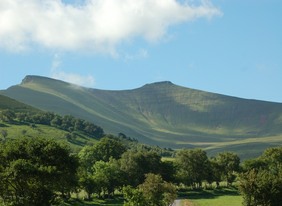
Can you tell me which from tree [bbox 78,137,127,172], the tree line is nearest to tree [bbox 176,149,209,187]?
tree [bbox 78,137,127,172]

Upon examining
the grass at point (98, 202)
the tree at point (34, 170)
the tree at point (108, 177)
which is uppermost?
the tree at point (34, 170)

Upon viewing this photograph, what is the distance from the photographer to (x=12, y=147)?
64.8 m

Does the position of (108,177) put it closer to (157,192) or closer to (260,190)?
(157,192)

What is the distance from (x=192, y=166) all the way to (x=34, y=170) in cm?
10245

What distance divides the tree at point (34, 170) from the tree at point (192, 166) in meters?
88.8

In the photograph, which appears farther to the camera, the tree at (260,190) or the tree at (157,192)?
the tree at (260,190)

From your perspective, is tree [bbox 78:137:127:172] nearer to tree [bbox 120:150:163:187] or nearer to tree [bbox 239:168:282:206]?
tree [bbox 120:150:163:187]

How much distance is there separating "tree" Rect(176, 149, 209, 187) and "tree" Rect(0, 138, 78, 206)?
88.8 meters

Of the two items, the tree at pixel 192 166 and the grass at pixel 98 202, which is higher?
the tree at pixel 192 166

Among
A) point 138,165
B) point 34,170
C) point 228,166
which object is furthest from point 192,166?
point 34,170

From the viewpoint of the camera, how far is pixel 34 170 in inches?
2340

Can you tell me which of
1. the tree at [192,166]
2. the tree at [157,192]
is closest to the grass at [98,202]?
the tree at [157,192]

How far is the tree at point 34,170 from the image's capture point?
59.2 meters

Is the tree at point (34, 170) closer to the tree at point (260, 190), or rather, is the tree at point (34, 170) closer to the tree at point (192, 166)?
the tree at point (260, 190)
